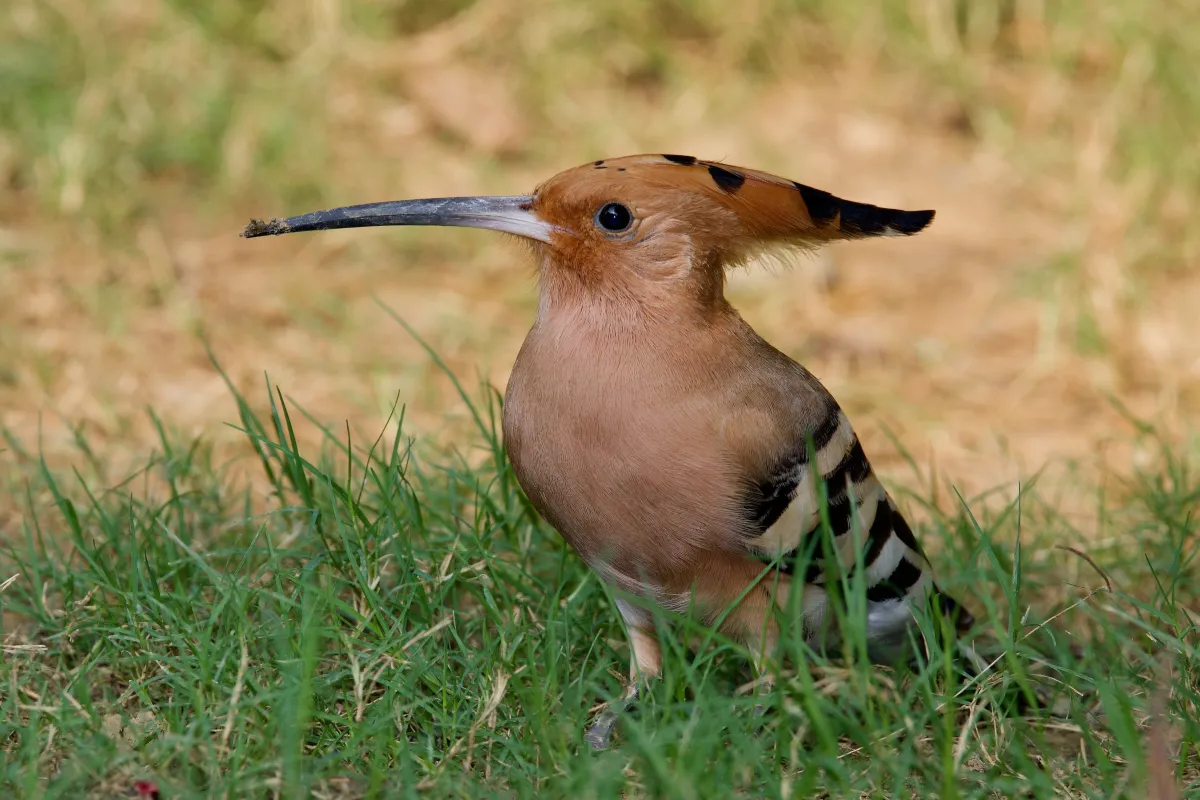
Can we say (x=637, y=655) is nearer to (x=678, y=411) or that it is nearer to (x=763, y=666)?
(x=763, y=666)

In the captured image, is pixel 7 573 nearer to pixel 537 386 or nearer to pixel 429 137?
pixel 537 386

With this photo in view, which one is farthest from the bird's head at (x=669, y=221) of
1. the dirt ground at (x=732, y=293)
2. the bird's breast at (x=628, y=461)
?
the dirt ground at (x=732, y=293)

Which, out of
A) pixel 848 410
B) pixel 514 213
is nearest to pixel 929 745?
pixel 514 213

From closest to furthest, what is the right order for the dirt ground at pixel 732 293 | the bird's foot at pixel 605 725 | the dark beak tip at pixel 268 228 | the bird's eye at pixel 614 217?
the bird's foot at pixel 605 725 → the bird's eye at pixel 614 217 → the dark beak tip at pixel 268 228 → the dirt ground at pixel 732 293

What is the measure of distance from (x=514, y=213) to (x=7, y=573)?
111 cm

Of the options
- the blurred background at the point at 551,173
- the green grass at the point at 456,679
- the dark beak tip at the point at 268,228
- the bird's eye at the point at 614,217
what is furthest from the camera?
the blurred background at the point at 551,173

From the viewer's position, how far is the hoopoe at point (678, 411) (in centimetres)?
208

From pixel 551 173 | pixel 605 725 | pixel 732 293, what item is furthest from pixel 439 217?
pixel 551 173

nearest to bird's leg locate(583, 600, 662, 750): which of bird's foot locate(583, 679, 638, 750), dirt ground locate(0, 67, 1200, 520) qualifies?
bird's foot locate(583, 679, 638, 750)

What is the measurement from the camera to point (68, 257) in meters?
4.46

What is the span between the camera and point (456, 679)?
2.20 metres

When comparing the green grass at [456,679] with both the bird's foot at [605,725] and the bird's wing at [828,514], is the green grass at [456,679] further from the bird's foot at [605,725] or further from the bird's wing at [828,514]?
the bird's wing at [828,514]

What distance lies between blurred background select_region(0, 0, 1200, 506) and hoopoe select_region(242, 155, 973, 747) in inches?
46.7

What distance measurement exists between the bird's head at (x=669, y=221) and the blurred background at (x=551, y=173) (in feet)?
3.95
